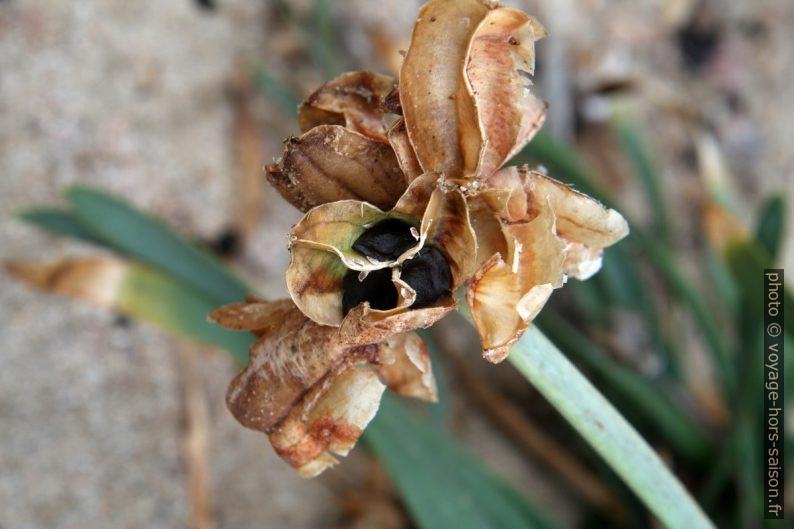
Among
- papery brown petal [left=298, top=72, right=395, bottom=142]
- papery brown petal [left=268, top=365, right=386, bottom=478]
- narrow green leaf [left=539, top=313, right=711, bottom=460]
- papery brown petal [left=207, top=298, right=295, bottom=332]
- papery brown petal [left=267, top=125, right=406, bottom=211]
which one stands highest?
papery brown petal [left=298, top=72, right=395, bottom=142]

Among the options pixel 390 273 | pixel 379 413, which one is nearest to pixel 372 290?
pixel 390 273

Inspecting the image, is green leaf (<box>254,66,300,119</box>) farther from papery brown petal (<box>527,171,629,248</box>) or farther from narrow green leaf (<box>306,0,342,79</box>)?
papery brown petal (<box>527,171,629,248</box>)

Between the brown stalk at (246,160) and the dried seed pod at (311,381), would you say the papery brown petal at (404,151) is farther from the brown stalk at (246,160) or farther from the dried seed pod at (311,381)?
the brown stalk at (246,160)

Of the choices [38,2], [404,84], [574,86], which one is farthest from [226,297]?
[574,86]

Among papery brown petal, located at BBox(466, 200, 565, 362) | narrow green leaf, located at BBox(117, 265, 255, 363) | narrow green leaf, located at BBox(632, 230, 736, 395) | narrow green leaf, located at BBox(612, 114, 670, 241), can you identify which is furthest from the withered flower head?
narrow green leaf, located at BBox(612, 114, 670, 241)

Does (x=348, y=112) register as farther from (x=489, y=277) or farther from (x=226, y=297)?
(x=226, y=297)

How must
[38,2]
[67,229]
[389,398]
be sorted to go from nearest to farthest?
Result: [389,398] < [67,229] < [38,2]
